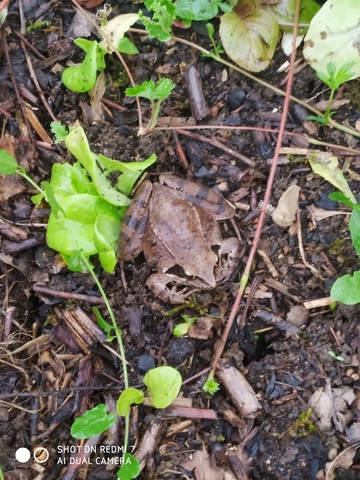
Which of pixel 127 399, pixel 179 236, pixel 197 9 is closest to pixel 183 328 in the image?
pixel 127 399

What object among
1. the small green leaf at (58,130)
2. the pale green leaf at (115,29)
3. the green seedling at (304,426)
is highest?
the pale green leaf at (115,29)

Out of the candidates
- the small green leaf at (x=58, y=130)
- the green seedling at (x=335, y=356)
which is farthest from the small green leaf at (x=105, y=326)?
the green seedling at (x=335, y=356)

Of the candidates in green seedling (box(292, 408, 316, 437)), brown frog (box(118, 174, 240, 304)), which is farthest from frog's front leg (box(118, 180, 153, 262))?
green seedling (box(292, 408, 316, 437))

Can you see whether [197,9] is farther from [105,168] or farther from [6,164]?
[6,164]

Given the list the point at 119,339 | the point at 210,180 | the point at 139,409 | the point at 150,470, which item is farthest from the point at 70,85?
the point at 150,470

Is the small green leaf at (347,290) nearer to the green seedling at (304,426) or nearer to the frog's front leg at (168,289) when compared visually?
the green seedling at (304,426)

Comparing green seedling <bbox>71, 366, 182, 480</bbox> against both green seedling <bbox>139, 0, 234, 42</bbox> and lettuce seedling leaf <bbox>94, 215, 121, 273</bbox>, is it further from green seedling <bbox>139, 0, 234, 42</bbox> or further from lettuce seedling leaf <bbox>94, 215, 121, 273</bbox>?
green seedling <bbox>139, 0, 234, 42</bbox>

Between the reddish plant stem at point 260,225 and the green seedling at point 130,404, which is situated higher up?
the reddish plant stem at point 260,225
